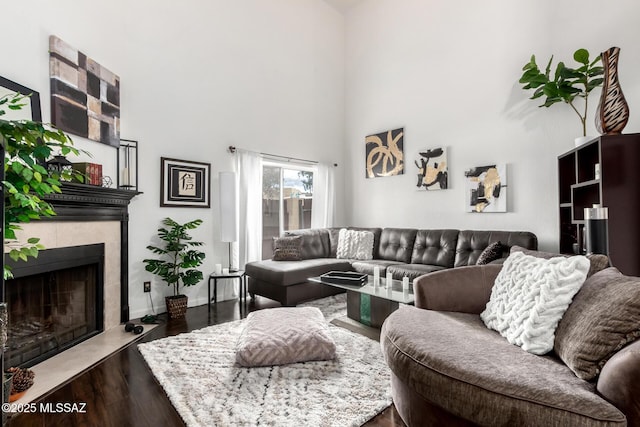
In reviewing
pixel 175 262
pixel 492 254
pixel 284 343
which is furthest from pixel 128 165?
pixel 492 254

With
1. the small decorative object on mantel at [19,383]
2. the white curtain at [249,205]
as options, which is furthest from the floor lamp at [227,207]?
the small decorative object on mantel at [19,383]

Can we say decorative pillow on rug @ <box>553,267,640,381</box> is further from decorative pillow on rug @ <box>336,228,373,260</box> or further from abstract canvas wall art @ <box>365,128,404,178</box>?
abstract canvas wall art @ <box>365,128,404,178</box>

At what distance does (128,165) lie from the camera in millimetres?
3352

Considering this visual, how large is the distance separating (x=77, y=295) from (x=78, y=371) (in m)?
0.83

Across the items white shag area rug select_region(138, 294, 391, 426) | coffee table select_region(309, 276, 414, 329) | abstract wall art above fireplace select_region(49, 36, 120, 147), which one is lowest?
white shag area rug select_region(138, 294, 391, 426)

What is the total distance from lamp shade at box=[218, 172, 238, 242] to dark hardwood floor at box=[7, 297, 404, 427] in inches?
64.3

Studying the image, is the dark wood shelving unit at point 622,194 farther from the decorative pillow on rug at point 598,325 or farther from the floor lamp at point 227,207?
the floor lamp at point 227,207

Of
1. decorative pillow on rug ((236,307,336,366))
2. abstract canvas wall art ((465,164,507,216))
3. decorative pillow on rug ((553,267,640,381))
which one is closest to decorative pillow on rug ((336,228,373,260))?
abstract canvas wall art ((465,164,507,216))

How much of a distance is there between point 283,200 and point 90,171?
8.91ft

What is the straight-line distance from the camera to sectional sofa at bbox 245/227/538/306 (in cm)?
363

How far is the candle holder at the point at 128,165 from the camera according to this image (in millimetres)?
3211

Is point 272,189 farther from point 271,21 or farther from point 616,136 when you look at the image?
point 616,136

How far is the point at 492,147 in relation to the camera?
3.99m

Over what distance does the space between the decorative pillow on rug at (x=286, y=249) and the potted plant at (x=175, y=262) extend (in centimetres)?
97
